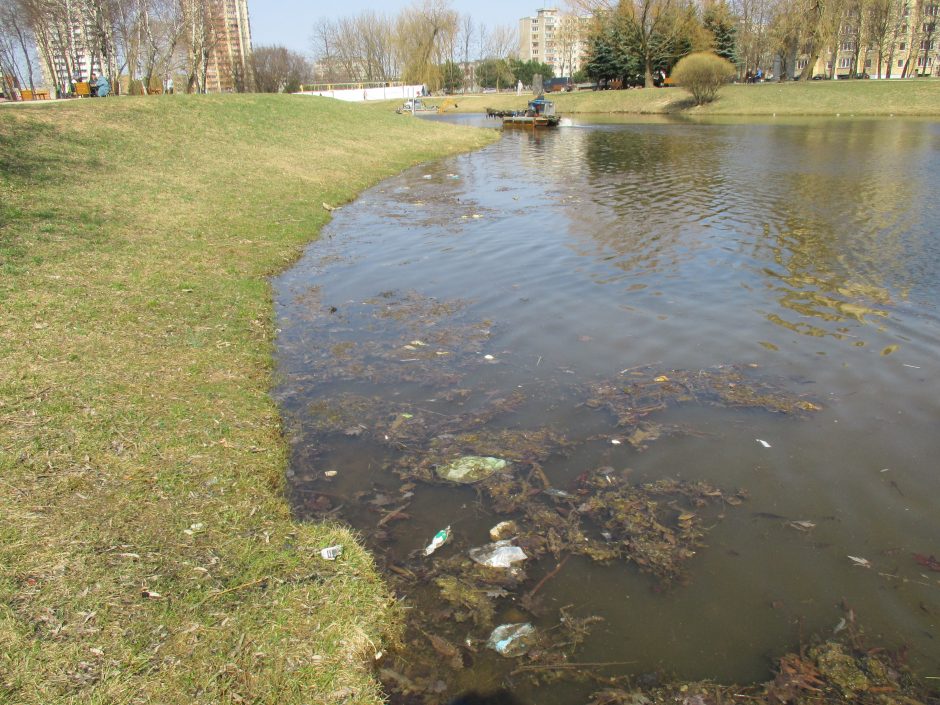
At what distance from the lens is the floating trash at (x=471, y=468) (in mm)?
5094

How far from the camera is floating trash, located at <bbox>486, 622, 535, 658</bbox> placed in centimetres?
355

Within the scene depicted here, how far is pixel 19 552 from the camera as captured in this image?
3662 mm

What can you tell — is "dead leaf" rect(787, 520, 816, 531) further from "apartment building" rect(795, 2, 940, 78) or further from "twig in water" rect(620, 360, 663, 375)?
"apartment building" rect(795, 2, 940, 78)

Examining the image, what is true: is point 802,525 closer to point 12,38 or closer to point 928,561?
point 928,561

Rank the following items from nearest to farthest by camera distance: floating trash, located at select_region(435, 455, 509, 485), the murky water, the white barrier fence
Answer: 1. the murky water
2. floating trash, located at select_region(435, 455, 509, 485)
3. the white barrier fence

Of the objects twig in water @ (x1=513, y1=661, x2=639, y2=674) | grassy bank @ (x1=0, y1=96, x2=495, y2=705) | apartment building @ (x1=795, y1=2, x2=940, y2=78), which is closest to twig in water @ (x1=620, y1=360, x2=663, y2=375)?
grassy bank @ (x1=0, y1=96, x2=495, y2=705)

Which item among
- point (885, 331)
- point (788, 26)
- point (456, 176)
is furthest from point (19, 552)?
point (788, 26)

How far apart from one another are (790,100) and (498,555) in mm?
59864

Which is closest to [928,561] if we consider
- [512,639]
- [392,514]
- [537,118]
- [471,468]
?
[512,639]

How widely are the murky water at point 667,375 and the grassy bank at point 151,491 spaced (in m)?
0.53

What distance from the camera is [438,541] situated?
14.4 ft

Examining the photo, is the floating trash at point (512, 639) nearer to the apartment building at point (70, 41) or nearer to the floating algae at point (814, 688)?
the floating algae at point (814, 688)

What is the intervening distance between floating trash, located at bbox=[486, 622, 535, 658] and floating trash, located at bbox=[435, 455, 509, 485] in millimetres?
1475

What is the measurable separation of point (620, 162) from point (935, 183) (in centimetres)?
1085
